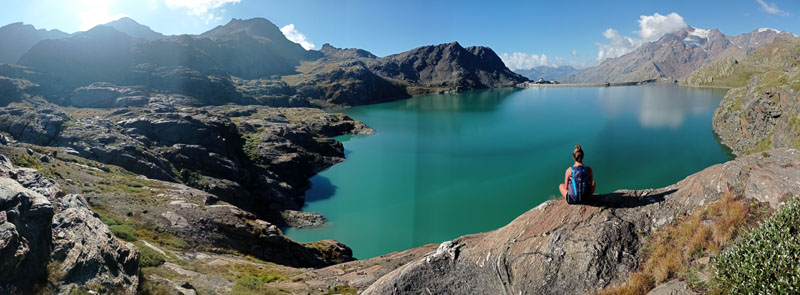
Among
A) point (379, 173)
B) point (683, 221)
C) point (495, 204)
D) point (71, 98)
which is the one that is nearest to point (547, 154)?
point (495, 204)

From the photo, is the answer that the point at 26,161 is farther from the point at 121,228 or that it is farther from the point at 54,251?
the point at 54,251

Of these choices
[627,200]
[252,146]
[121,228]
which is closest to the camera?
[627,200]

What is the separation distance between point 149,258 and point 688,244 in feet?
72.1

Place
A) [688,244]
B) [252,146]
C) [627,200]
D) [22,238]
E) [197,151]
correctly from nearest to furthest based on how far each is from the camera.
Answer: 1. [688,244]
2. [22,238]
3. [627,200]
4. [197,151]
5. [252,146]

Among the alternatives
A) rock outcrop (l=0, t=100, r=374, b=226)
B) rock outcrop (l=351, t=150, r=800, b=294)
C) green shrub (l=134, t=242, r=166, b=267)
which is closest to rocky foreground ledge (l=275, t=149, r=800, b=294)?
rock outcrop (l=351, t=150, r=800, b=294)

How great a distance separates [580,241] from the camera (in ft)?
36.3

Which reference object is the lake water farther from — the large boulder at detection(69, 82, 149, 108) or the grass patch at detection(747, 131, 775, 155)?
→ the large boulder at detection(69, 82, 149, 108)

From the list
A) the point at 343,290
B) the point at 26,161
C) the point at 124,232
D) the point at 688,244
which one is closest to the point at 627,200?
the point at 688,244

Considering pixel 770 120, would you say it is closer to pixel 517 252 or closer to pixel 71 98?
pixel 517 252

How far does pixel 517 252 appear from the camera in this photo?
38.7 feet

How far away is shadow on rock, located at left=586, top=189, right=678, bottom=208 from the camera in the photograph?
12.1 m

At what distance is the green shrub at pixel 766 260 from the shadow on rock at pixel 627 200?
13.1ft

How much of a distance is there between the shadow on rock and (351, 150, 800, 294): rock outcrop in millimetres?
29

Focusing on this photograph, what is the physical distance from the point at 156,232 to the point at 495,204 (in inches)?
1785
